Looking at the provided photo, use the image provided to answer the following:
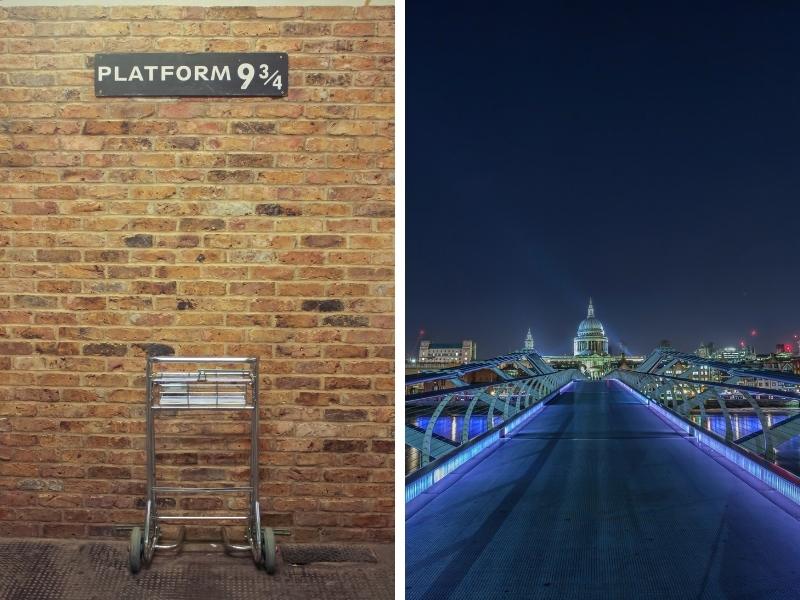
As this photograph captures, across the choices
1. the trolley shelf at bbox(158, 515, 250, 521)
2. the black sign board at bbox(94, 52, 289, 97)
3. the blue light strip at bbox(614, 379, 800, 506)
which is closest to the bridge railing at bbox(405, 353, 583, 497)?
the trolley shelf at bbox(158, 515, 250, 521)

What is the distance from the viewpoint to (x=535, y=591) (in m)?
1.80

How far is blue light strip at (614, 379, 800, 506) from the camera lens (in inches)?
99.0

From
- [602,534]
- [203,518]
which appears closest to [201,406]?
[203,518]

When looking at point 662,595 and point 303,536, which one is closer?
point 662,595

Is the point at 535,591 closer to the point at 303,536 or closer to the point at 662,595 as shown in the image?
the point at 662,595

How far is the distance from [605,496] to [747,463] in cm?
85

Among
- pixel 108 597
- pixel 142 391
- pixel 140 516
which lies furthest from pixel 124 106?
pixel 108 597

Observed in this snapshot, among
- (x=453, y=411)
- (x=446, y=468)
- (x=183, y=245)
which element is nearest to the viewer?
(x=183, y=245)

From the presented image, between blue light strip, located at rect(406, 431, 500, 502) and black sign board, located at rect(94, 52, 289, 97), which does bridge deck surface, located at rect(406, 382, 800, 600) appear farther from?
black sign board, located at rect(94, 52, 289, 97)

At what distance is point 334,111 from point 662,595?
6.20ft

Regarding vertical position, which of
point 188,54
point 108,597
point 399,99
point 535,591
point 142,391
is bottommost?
point 108,597

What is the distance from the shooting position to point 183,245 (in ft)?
9.14

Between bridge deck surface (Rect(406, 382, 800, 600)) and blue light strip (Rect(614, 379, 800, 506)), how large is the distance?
0.28 feet

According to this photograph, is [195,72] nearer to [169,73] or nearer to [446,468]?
[169,73]
